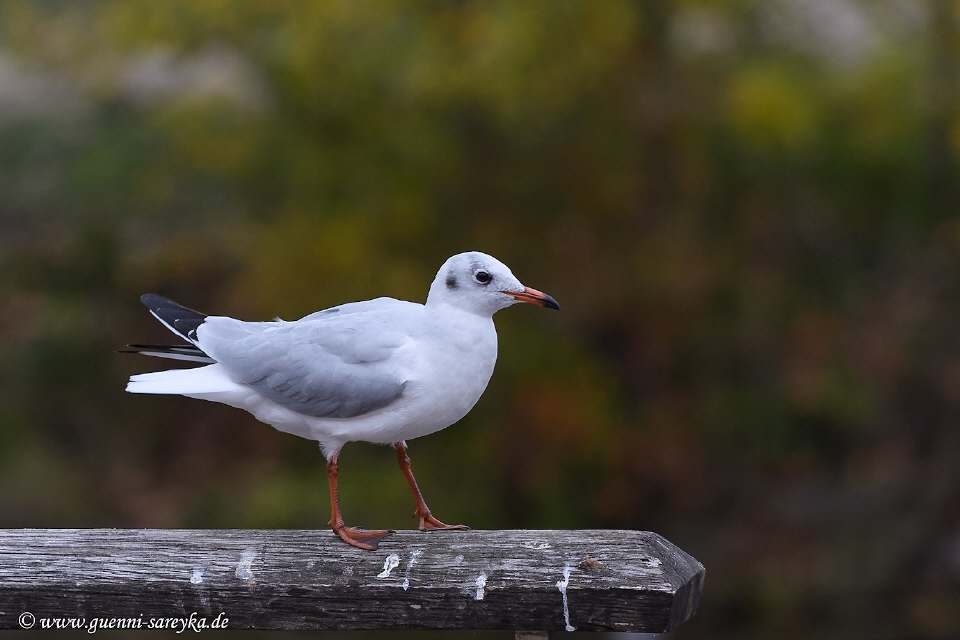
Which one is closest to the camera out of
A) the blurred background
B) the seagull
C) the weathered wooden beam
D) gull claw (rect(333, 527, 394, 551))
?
the weathered wooden beam

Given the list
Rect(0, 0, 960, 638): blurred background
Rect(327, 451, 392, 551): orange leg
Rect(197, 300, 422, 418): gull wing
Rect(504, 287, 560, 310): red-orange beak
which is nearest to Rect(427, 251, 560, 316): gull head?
Rect(504, 287, 560, 310): red-orange beak

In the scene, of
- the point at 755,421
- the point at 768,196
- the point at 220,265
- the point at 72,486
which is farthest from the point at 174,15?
the point at 755,421

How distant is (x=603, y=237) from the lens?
20.8 ft

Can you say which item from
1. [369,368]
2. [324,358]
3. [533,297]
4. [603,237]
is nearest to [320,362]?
[324,358]

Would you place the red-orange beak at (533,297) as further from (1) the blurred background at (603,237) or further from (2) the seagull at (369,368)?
(1) the blurred background at (603,237)

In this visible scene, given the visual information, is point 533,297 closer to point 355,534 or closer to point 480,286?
point 480,286

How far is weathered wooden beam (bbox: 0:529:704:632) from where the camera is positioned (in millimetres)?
2236

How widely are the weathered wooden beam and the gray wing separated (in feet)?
1.13

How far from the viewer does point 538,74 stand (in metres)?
5.92

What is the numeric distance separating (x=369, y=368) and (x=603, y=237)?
392 centimetres

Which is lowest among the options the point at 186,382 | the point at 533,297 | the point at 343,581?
the point at 343,581

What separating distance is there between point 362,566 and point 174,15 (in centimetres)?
433

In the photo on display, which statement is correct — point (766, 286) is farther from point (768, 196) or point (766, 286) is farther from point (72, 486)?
point (72, 486)

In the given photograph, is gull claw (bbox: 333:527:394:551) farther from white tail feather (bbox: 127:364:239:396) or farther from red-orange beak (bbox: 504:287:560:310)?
red-orange beak (bbox: 504:287:560:310)
